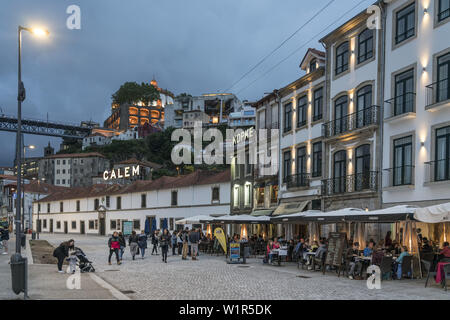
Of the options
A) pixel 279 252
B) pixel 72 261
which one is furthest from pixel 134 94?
pixel 72 261

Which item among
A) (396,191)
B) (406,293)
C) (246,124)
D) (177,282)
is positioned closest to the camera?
(406,293)

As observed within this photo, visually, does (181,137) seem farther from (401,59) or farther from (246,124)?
(401,59)

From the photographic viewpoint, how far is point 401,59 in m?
22.1

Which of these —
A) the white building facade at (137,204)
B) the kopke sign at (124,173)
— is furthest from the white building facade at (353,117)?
the kopke sign at (124,173)

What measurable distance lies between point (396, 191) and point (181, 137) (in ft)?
361

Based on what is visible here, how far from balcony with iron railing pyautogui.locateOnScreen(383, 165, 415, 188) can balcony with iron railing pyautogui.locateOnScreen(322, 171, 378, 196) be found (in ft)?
2.25

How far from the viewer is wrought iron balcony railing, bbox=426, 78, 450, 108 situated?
768 inches

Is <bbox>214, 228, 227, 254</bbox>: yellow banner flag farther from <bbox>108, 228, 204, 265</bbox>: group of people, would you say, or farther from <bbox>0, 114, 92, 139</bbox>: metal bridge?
<bbox>0, 114, 92, 139</bbox>: metal bridge

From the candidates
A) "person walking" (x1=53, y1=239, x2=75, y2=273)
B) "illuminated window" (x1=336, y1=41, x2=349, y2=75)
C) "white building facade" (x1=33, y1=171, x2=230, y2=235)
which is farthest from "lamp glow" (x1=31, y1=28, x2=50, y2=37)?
"white building facade" (x1=33, y1=171, x2=230, y2=235)

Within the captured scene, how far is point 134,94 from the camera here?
167m

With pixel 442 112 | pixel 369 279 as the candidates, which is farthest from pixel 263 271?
pixel 442 112

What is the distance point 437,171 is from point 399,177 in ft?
7.28

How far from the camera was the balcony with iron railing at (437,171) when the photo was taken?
1930 cm

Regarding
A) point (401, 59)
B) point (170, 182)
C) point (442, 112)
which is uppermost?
Answer: point (401, 59)
